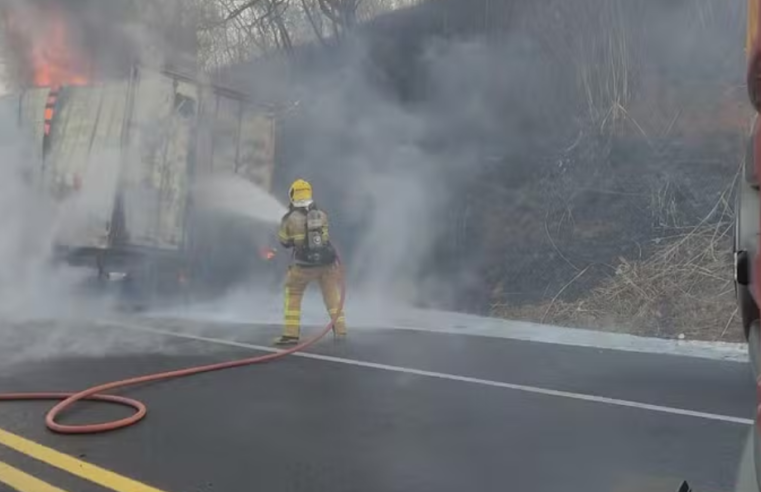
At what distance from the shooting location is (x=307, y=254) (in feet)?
24.4

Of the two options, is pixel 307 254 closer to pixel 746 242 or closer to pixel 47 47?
pixel 47 47

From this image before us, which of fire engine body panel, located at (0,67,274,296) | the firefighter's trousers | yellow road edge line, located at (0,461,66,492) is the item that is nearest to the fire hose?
yellow road edge line, located at (0,461,66,492)

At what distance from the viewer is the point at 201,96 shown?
9.39 meters

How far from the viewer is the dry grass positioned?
8070mm

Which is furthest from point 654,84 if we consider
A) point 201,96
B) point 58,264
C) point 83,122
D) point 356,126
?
point 58,264

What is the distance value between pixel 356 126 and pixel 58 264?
4.15 m

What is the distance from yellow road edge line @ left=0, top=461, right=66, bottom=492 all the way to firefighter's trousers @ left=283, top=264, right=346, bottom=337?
3773mm

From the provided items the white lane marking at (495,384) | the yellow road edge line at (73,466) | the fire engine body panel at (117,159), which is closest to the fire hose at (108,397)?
the yellow road edge line at (73,466)

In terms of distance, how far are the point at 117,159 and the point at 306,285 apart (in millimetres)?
2778

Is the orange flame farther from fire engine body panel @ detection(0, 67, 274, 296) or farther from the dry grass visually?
the dry grass

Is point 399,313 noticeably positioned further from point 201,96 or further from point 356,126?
point 201,96

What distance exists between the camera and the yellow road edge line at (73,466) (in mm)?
3426

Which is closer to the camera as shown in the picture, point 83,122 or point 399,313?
point 83,122

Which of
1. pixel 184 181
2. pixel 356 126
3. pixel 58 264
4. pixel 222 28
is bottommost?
pixel 58 264
